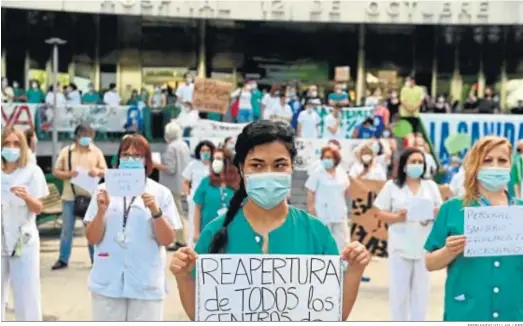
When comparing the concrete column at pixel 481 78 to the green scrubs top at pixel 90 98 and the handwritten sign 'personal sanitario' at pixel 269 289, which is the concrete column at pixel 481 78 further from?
the handwritten sign 'personal sanitario' at pixel 269 289

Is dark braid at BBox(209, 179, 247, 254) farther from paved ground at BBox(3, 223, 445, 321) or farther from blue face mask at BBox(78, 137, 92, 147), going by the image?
blue face mask at BBox(78, 137, 92, 147)

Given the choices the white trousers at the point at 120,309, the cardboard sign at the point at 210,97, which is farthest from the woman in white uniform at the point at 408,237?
the cardboard sign at the point at 210,97

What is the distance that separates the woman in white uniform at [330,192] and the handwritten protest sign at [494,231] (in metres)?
5.18

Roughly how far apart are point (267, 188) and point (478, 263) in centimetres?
128

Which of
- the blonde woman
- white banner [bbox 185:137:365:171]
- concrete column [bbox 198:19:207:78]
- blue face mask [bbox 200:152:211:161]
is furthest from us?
concrete column [bbox 198:19:207:78]

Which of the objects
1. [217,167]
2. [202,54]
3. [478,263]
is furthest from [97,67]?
[478,263]

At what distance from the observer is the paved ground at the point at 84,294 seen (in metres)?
7.89

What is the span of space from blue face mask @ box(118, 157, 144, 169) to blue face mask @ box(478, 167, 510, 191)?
6.42 feet

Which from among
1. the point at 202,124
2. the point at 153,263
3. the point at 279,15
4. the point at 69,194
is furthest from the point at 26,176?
the point at 279,15

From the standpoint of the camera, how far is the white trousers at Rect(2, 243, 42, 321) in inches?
249

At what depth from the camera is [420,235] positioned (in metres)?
6.99

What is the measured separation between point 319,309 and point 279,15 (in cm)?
2085

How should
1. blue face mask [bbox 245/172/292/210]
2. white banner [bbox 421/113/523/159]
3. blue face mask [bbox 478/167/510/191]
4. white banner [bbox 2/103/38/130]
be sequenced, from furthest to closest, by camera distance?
white banner [bbox 2/103/38/130], white banner [bbox 421/113/523/159], blue face mask [bbox 478/167/510/191], blue face mask [bbox 245/172/292/210]

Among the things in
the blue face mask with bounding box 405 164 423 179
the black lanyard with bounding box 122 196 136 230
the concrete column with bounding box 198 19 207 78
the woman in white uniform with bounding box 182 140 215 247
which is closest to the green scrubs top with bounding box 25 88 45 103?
the concrete column with bounding box 198 19 207 78
